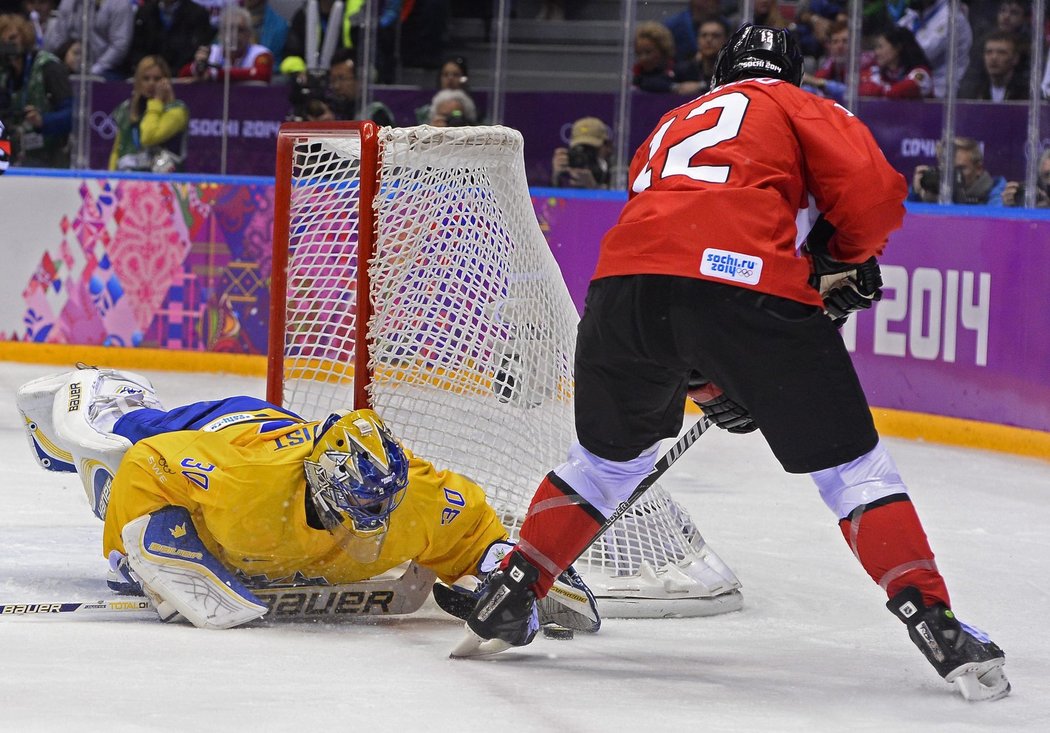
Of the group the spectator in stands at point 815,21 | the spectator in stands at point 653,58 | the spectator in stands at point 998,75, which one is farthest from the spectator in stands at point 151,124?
the spectator in stands at point 998,75

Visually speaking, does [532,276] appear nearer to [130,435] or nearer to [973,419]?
[130,435]

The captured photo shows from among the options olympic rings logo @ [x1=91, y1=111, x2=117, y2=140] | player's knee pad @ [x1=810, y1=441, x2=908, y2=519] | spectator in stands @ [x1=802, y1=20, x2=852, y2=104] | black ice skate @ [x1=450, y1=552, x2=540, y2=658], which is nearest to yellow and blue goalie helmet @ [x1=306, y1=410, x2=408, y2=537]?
black ice skate @ [x1=450, y1=552, x2=540, y2=658]

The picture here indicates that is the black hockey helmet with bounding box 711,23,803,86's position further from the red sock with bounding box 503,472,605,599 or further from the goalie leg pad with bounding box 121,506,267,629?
the goalie leg pad with bounding box 121,506,267,629

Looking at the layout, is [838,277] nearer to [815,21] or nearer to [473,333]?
[473,333]

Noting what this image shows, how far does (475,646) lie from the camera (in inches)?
117

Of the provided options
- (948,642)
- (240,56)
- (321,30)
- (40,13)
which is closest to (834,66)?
(321,30)

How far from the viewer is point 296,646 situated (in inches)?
119

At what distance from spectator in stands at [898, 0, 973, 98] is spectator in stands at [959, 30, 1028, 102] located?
6cm

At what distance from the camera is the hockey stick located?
321 centimetres

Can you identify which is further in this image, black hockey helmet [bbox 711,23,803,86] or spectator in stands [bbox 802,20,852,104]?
spectator in stands [bbox 802,20,852,104]

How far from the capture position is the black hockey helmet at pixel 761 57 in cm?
292

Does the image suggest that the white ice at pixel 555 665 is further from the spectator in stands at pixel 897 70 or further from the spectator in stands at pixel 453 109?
the spectator in stands at pixel 453 109

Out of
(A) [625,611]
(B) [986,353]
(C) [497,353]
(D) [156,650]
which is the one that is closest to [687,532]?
(A) [625,611]

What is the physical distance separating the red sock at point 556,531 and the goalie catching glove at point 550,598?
237 millimetres
